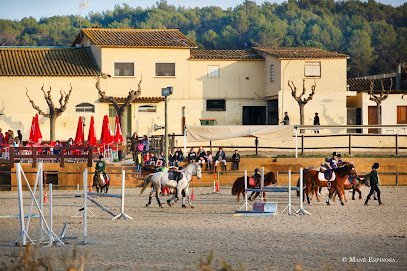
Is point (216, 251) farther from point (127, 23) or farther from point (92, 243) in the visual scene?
point (127, 23)

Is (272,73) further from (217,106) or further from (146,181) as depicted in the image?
(146,181)

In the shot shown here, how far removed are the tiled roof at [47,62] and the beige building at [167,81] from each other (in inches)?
2.1

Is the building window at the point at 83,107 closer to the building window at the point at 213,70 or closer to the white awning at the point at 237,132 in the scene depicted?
the building window at the point at 213,70

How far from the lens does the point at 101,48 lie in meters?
57.5

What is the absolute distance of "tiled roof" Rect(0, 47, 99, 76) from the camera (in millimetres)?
56125

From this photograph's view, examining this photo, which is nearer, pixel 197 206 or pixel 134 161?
pixel 197 206

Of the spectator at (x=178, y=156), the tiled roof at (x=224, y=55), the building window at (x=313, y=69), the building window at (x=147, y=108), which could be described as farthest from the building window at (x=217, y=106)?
the spectator at (x=178, y=156)

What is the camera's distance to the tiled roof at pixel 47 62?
Result: 2210 inches

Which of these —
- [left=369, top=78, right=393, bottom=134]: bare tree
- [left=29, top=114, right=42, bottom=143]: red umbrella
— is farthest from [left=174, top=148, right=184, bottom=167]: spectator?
[left=369, top=78, right=393, bottom=134]: bare tree

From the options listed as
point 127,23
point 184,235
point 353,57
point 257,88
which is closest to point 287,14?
point 127,23

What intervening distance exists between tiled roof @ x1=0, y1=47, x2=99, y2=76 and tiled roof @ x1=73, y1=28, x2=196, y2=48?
1.27 metres

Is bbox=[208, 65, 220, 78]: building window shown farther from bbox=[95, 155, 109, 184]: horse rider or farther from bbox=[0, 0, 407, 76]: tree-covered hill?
bbox=[0, 0, 407, 76]: tree-covered hill

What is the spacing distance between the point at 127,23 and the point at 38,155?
107173 mm

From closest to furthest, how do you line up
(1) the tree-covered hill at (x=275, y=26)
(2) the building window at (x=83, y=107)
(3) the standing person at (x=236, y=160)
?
(3) the standing person at (x=236, y=160)
(2) the building window at (x=83, y=107)
(1) the tree-covered hill at (x=275, y=26)
